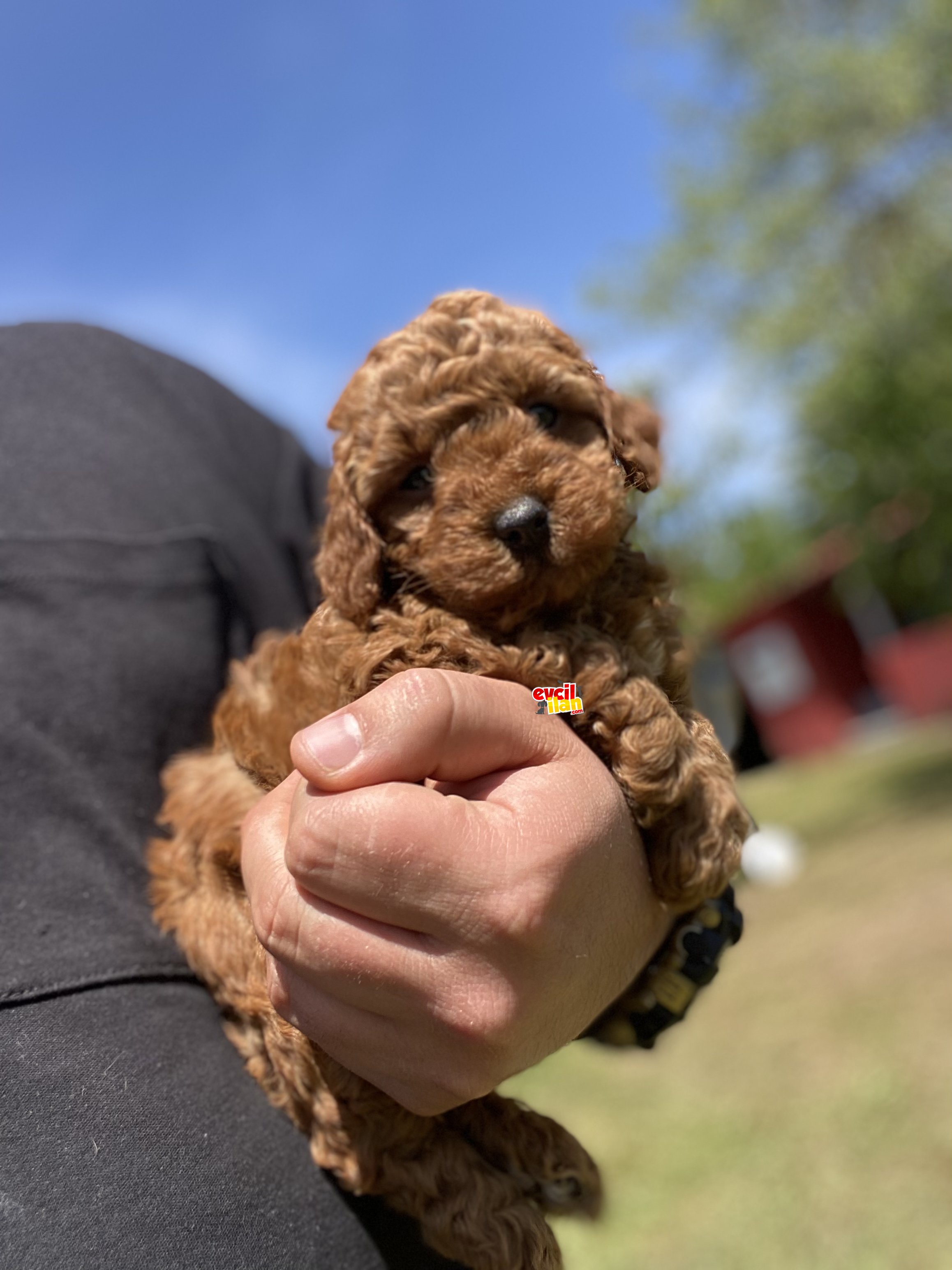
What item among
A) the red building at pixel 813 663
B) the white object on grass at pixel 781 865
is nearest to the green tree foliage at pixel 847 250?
the white object on grass at pixel 781 865

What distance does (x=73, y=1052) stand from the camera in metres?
1.65

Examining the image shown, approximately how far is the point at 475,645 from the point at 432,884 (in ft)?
1.31

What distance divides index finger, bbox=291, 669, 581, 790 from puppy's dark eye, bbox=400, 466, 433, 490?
43 centimetres

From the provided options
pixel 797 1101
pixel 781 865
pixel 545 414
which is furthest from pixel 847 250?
pixel 545 414

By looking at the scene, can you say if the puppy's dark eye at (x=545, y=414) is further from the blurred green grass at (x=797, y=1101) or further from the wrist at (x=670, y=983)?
the blurred green grass at (x=797, y=1101)

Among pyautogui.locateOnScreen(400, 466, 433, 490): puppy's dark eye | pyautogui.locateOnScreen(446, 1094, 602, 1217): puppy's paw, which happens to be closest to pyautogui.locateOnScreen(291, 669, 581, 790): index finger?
pyautogui.locateOnScreen(400, 466, 433, 490): puppy's dark eye

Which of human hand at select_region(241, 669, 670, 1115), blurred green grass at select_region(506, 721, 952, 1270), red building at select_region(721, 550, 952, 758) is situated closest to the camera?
human hand at select_region(241, 669, 670, 1115)

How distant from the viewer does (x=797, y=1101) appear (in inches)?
289

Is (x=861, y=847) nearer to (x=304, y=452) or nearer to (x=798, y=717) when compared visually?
(x=304, y=452)

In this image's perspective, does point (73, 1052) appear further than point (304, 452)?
No

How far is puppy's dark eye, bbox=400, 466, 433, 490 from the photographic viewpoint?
5.60 ft

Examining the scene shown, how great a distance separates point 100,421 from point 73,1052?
153 cm

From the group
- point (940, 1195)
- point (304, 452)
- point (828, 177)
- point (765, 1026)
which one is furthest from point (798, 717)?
point (304, 452)

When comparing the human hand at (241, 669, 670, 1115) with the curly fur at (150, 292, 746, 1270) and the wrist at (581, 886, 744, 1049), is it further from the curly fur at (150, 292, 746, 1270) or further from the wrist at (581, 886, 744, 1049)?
the wrist at (581, 886, 744, 1049)
